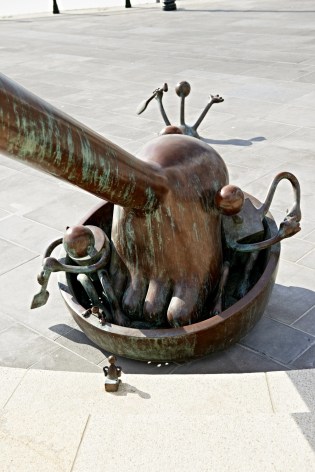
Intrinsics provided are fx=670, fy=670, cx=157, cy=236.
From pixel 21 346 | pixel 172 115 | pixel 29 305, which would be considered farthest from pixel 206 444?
pixel 172 115

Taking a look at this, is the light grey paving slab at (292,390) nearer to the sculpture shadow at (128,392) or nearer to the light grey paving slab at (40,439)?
the sculpture shadow at (128,392)

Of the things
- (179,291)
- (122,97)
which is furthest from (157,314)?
(122,97)

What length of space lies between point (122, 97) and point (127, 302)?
6776 millimetres

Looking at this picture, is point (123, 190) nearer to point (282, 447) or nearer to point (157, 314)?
point (157, 314)

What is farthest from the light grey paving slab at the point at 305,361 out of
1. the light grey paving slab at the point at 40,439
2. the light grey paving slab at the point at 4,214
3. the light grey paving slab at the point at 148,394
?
the light grey paving slab at the point at 4,214

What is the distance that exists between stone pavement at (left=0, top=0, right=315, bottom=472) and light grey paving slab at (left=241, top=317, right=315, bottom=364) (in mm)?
11

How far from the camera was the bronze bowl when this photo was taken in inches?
146

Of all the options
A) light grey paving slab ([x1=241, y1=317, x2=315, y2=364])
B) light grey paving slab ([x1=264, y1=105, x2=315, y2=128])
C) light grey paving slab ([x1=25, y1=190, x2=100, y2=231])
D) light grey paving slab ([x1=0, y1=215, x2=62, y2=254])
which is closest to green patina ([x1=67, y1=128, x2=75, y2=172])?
light grey paving slab ([x1=241, y1=317, x2=315, y2=364])

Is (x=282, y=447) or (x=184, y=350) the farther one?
(x=184, y=350)

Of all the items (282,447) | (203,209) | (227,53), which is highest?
(203,209)

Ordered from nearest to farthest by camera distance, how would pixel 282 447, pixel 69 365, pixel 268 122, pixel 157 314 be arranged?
1. pixel 282 447
2. pixel 157 314
3. pixel 69 365
4. pixel 268 122

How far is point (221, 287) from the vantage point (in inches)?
156

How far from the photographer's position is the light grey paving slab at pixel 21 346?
4.27 m

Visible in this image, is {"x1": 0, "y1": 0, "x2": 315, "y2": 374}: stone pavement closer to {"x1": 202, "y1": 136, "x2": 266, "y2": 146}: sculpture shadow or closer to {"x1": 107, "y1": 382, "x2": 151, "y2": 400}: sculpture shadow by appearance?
{"x1": 202, "y1": 136, "x2": 266, "y2": 146}: sculpture shadow
